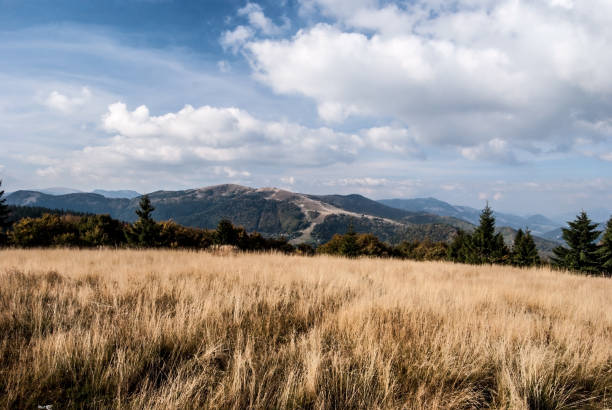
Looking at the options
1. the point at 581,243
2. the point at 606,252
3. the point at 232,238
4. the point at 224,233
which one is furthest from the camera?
the point at 232,238

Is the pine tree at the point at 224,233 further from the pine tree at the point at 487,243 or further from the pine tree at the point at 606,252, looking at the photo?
the pine tree at the point at 606,252

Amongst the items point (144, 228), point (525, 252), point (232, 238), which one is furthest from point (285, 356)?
point (525, 252)

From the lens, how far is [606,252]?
153 ft

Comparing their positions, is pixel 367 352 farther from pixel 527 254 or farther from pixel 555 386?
pixel 527 254

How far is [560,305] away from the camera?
19.2 feet

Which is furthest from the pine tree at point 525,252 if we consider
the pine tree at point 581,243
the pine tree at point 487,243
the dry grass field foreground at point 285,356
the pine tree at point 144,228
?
the pine tree at point 144,228

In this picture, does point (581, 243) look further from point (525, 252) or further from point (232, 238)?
point (232, 238)

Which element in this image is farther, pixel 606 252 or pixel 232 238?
pixel 232 238

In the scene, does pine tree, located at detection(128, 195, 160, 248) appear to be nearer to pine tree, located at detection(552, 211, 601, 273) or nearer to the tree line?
the tree line

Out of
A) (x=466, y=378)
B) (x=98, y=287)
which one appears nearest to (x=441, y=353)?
(x=466, y=378)

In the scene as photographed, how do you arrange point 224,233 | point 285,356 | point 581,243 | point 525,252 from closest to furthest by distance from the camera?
point 285,356 → point 581,243 → point 224,233 → point 525,252

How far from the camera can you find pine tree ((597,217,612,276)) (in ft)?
147

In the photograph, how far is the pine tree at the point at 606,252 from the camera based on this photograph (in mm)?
44656

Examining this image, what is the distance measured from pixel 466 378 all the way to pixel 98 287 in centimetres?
647
